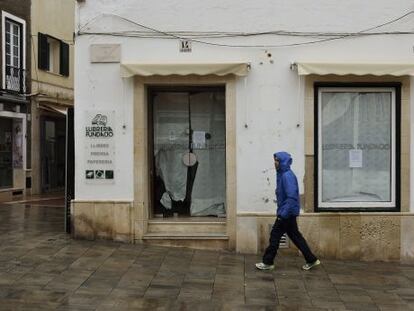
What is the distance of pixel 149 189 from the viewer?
10695mm

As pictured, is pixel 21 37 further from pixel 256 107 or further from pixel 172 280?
pixel 172 280

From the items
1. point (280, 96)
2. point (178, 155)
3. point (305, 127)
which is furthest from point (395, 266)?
point (178, 155)

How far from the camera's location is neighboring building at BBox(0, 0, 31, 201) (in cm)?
1909

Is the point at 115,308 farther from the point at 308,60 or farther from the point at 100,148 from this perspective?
the point at 308,60

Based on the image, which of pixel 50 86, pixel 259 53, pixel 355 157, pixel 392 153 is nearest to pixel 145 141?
pixel 259 53

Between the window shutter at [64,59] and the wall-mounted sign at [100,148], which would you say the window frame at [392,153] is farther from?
the window shutter at [64,59]

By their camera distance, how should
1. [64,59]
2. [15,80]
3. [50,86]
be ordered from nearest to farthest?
[15,80] → [50,86] → [64,59]

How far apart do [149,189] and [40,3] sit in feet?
41.6

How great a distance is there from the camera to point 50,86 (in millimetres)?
21781

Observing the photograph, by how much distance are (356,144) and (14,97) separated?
12426 mm

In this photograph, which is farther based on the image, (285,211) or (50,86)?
(50,86)

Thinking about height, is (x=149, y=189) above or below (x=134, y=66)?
below

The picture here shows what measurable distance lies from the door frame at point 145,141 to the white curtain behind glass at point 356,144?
1.56m

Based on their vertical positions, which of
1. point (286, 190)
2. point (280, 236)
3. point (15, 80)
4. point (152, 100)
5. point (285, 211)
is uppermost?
point (15, 80)
